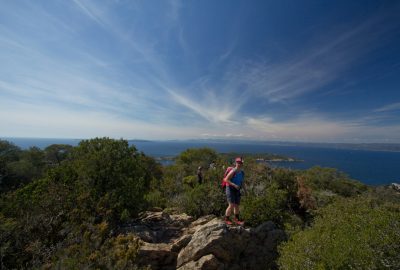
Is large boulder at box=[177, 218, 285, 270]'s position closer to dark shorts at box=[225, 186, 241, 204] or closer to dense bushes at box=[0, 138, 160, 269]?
dark shorts at box=[225, 186, 241, 204]

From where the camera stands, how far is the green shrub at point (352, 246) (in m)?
3.83

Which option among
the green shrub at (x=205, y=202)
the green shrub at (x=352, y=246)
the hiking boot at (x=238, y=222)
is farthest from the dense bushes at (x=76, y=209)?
the green shrub at (x=352, y=246)

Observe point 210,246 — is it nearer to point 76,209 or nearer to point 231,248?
point 231,248

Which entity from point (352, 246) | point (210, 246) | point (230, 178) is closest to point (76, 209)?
point (210, 246)

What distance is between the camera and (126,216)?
668cm

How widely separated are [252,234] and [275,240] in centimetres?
78

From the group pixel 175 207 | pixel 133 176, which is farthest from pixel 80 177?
pixel 175 207

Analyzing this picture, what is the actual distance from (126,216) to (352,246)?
19.8ft

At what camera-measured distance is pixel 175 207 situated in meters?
9.49

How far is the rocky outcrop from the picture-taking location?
18.6ft

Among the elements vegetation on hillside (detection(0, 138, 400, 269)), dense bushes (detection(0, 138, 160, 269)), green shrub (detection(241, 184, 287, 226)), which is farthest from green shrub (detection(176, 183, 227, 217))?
dense bushes (detection(0, 138, 160, 269))

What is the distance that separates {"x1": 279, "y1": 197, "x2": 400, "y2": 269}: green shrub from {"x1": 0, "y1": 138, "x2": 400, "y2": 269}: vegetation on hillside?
2cm

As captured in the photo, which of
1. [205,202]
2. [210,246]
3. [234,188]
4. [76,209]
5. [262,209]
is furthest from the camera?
[205,202]

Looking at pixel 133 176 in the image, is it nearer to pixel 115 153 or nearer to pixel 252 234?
pixel 115 153
